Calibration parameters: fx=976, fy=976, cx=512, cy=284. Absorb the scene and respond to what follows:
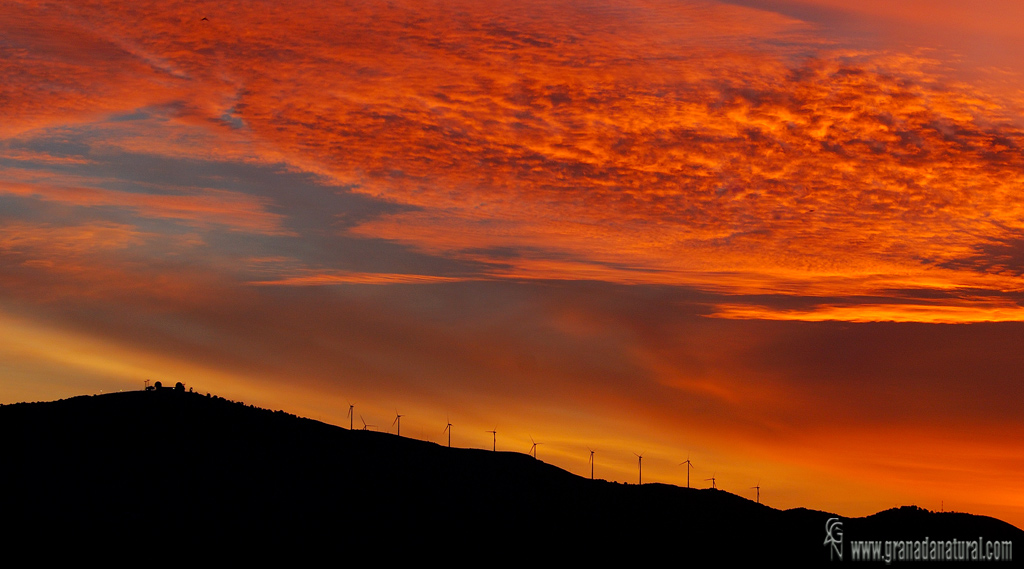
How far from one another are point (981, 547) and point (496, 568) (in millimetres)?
102604

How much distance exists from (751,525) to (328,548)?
8021cm

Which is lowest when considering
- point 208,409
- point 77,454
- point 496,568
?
point 496,568

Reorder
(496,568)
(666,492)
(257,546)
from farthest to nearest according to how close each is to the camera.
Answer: (666,492)
(496,568)
(257,546)

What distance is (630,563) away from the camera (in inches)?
6171

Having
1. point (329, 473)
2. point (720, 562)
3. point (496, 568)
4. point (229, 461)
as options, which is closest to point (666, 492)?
point (720, 562)

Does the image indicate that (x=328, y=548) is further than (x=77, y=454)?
No

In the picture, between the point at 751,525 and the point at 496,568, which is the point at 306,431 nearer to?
the point at 496,568

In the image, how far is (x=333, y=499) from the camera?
159500mm

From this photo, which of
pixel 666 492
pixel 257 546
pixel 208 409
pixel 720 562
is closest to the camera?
pixel 257 546

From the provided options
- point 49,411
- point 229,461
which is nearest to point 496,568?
point 229,461

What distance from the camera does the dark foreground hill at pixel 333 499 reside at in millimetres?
140375

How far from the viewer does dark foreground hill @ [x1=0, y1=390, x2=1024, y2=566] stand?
14038cm

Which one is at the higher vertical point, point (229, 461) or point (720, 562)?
point (229, 461)

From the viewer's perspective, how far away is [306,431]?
184m
